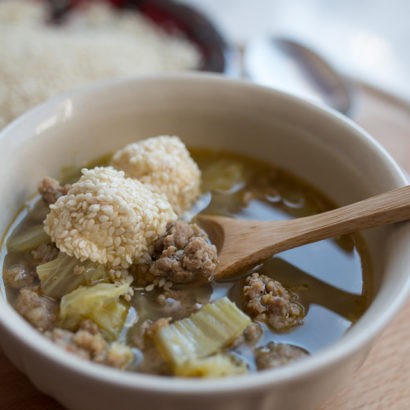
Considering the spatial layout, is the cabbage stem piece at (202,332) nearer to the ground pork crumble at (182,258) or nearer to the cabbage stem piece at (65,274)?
the ground pork crumble at (182,258)

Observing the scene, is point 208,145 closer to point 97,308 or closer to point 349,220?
point 349,220

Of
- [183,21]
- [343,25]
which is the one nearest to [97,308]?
[183,21]

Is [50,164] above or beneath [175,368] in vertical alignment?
beneath

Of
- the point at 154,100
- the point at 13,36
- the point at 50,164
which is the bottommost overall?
the point at 13,36

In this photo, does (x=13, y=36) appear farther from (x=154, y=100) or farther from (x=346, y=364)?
(x=346, y=364)

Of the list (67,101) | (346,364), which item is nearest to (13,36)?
(67,101)

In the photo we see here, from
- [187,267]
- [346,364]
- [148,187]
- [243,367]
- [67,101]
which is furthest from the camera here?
[67,101]
